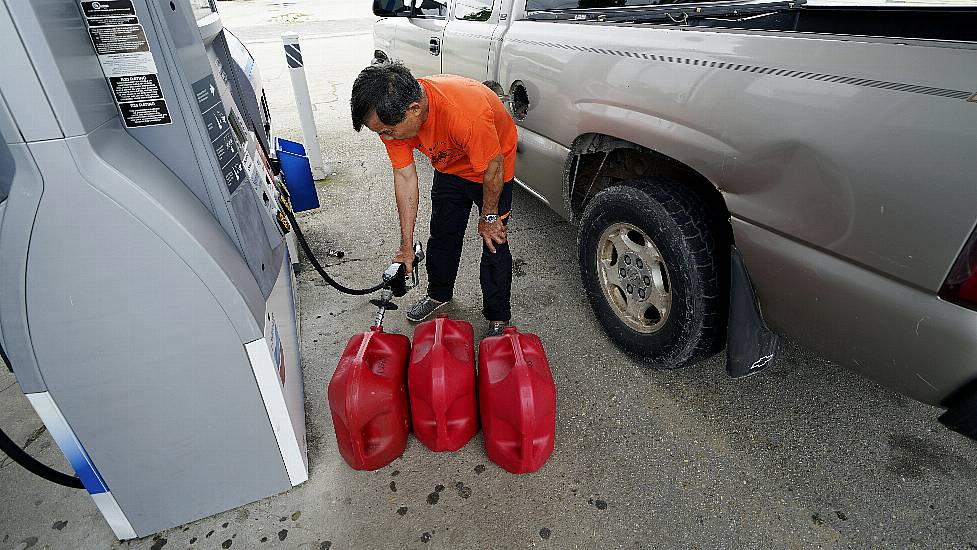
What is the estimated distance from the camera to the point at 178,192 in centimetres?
140

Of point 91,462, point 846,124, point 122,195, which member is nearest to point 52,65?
point 122,195

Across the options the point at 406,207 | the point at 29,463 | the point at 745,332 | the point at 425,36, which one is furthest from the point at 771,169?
the point at 425,36

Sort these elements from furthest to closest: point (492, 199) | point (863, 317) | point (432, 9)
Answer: point (432, 9) → point (492, 199) → point (863, 317)

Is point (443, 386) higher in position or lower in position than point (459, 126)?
lower

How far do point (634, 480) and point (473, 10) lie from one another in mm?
2972

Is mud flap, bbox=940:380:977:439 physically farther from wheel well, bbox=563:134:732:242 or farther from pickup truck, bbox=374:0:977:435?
wheel well, bbox=563:134:732:242

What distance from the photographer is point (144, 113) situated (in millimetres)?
1337

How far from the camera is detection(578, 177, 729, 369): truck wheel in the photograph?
6.66ft

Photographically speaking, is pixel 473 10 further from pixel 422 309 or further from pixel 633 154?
pixel 422 309

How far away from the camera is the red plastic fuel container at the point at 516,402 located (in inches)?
72.1

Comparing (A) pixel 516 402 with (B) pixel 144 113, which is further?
(A) pixel 516 402

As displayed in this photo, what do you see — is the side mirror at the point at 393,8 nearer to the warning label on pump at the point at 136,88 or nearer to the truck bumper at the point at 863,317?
the warning label on pump at the point at 136,88

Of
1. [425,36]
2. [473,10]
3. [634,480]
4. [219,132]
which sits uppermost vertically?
[473,10]

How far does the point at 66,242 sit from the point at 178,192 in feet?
0.90
